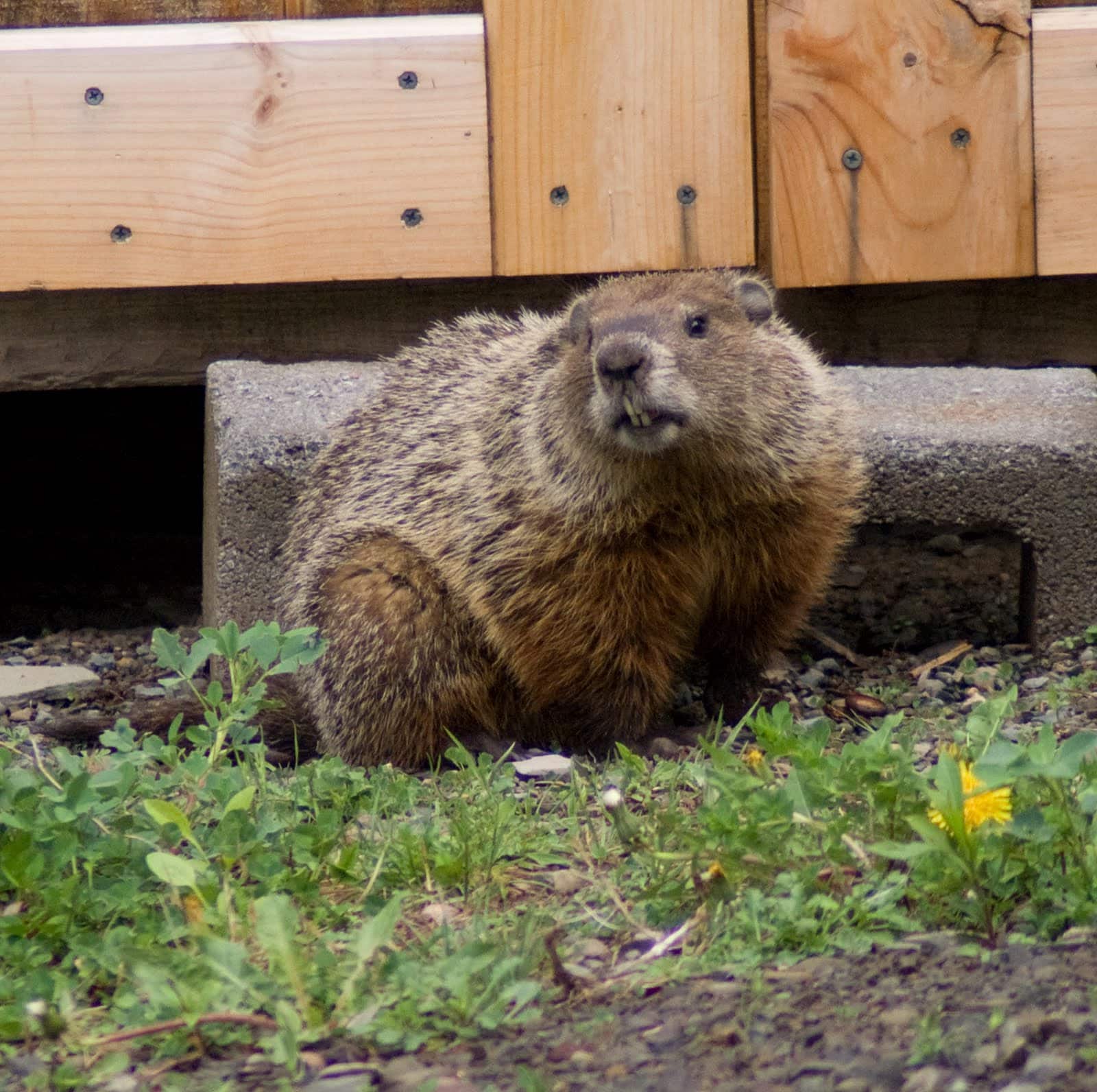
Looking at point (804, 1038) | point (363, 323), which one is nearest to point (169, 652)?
point (804, 1038)

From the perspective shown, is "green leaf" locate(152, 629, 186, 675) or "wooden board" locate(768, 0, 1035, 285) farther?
"wooden board" locate(768, 0, 1035, 285)

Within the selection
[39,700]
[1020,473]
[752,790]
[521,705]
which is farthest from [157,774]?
[1020,473]

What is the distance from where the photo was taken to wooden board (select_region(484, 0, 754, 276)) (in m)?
5.31

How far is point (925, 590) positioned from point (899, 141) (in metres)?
1.62

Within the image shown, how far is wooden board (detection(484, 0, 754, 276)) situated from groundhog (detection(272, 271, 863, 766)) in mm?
897

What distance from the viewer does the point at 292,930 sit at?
2266 mm

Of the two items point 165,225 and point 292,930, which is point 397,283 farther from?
point 292,930

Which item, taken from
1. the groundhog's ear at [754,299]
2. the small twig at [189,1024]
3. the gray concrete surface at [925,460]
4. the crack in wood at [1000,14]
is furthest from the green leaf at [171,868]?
the crack in wood at [1000,14]

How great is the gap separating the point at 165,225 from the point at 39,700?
1730mm

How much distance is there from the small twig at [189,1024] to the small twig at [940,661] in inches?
125

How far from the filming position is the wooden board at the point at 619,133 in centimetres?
531

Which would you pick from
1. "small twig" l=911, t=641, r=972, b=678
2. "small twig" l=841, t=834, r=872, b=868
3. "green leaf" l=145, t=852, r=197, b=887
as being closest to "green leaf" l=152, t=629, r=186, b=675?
"green leaf" l=145, t=852, r=197, b=887

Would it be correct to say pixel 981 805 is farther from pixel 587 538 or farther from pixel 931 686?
pixel 931 686

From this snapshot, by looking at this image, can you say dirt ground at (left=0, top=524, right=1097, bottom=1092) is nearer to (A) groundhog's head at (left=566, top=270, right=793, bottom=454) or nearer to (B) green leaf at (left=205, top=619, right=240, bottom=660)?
(B) green leaf at (left=205, top=619, right=240, bottom=660)
